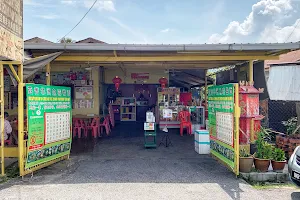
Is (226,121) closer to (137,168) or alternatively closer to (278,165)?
(278,165)

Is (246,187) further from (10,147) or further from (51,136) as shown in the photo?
(10,147)

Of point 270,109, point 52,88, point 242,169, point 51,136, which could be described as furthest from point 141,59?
point 270,109

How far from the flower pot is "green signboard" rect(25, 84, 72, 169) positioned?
180 inches

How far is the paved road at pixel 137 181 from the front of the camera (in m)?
4.75

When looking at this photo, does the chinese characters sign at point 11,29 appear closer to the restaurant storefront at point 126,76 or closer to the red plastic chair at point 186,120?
the restaurant storefront at point 126,76

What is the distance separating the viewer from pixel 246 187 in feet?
17.0

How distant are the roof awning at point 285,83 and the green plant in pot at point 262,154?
4.19m

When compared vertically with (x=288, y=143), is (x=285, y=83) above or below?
above

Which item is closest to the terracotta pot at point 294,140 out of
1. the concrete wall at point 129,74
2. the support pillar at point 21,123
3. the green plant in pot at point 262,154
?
the green plant in pot at point 262,154

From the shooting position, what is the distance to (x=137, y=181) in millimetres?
5410

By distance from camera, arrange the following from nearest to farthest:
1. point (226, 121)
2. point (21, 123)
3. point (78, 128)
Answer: point (21, 123)
point (226, 121)
point (78, 128)

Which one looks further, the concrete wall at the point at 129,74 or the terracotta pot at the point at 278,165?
the concrete wall at the point at 129,74

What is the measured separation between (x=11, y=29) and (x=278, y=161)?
681 centimetres

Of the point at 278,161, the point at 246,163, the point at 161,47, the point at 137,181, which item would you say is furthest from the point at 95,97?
the point at 278,161
